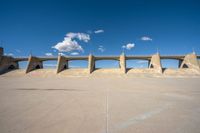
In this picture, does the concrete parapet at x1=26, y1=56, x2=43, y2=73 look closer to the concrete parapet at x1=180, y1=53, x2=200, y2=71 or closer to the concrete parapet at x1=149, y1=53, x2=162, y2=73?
the concrete parapet at x1=149, y1=53, x2=162, y2=73

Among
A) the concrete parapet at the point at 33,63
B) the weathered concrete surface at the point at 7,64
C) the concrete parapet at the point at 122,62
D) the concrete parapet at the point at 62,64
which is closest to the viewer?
the concrete parapet at the point at 122,62

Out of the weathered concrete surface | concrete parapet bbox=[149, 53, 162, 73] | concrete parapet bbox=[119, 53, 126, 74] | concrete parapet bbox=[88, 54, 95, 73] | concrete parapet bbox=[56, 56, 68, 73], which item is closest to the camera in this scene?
concrete parapet bbox=[149, 53, 162, 73]

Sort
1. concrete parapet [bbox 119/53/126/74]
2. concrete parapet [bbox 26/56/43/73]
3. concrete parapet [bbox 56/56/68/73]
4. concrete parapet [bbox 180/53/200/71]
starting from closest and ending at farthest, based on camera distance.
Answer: concrete parapet [bbox 180/53/200/71] < concrete parapet [bbox 119/53/126/74] < concrete parapet [bbox 56/56/68/73] < concrete parapet [bbox 26/56/43/73]

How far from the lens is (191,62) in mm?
29328

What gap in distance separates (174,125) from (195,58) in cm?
3291

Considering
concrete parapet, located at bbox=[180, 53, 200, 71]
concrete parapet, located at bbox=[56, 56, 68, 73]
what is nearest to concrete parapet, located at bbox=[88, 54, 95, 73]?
concrete parapet, located at bbox=[56, 56, 68, 73]

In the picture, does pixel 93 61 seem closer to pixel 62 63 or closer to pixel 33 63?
pixel 62 63

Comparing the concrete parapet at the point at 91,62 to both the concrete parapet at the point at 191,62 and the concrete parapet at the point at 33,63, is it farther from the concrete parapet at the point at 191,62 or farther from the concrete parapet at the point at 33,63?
the concrete parapet at the point at 191,62

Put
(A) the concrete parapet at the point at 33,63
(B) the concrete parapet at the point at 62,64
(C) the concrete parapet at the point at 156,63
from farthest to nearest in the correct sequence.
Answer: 1. (A) the concrete parapet at the point at 33,63
2. (B) the concrete parapet at the point at 62,64
3. (C) the concrete parapet at the point at 156,63

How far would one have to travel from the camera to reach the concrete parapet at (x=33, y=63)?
1250 inches

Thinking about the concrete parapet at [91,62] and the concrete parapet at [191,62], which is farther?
the concrete parapet at [91,62]

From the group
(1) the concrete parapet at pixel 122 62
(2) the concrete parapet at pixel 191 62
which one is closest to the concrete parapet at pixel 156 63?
(2) the concrete parapet at pixel 191 62

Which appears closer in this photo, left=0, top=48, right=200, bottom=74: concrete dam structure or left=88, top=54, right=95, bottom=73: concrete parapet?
left=0, top=48, right=200, bottom=74: concrete dam structure

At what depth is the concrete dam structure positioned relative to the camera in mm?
29145
